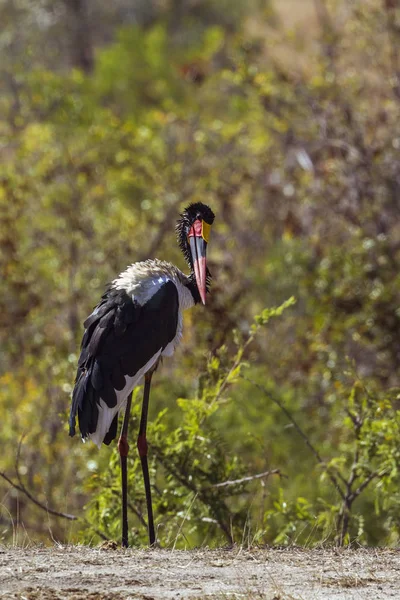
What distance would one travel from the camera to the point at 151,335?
23.1 ft

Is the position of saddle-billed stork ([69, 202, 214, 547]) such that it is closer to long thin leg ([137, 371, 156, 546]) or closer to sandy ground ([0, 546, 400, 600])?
long thin leg ([137, 371, 156, 546])

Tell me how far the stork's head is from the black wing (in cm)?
65

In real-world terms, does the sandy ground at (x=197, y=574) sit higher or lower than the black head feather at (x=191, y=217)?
lower

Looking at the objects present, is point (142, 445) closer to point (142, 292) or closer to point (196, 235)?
point (142, 292)

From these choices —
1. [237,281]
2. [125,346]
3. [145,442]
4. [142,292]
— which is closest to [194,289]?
[142,292]

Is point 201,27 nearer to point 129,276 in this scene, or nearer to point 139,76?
point 139,76

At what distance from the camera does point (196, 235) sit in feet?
25.8

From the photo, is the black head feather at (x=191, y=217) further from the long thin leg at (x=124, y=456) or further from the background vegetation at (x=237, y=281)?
the long thin leg at (x=124, y=456)

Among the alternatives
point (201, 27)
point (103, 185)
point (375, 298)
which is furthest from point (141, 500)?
point (201, 27)

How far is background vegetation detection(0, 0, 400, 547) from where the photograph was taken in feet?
26.9

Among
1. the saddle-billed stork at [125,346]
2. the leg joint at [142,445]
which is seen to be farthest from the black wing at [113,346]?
the leg joint at [142,445]

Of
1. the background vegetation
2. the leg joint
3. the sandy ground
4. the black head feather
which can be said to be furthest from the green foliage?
the sandy ground

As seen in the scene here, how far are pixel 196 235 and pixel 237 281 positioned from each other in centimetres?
652

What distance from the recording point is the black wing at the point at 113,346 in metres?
6.75
